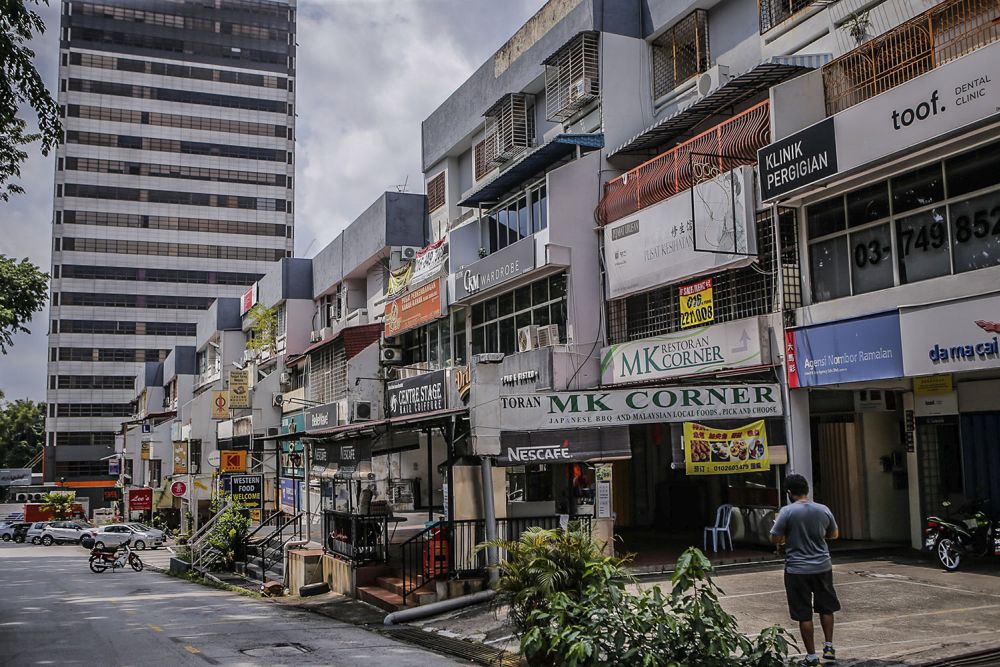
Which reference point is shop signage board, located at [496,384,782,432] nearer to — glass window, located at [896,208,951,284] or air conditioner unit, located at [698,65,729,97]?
glass window, located at [896,208,951,284]

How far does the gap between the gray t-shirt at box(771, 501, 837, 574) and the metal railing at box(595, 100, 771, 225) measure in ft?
32.4

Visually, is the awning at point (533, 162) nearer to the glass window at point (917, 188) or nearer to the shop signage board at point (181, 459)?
the glass window at point (917, 188)

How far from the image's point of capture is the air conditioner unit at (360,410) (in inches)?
1164

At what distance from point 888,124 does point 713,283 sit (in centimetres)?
509

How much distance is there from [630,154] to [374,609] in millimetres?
11995

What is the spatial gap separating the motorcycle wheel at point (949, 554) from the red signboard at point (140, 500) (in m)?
46.4

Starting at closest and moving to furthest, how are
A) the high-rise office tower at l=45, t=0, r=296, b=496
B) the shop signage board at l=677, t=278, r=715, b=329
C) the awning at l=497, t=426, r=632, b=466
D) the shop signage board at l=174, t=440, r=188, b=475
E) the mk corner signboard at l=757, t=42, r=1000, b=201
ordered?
the mk corner signboard at l=757, t=42, r=1000, b=201
the awning at l=497, t=426, r=632, b=466
the shop signage board at l=677, t=278, r=715, b=329
the shop signage board at l=174, t=440, r=188, b=475
the high-rise office tower at l=45, t=0, r=296, b=496

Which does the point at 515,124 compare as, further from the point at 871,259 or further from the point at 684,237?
the point at 871,259

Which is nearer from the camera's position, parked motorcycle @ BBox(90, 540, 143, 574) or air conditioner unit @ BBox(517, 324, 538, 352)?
air conditioner unit @ BBox(517, 324, 538, 352)

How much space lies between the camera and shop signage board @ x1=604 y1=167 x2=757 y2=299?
1678 cm

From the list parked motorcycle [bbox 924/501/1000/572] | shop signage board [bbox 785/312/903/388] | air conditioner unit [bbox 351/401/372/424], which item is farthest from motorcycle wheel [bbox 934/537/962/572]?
air conditioner unit [bbox 351/401/372/424]

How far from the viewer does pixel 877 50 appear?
1502cm

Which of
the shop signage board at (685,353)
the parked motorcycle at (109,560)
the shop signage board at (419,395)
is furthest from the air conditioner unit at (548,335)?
the parked motorcycle at (109,560)

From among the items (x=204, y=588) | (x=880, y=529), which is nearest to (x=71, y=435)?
(x=204, y=588)
